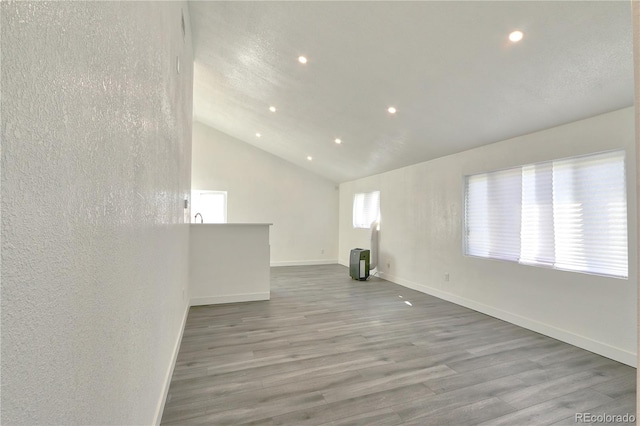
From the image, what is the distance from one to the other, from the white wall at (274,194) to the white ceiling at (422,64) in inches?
99.9

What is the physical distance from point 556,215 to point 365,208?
4.24m

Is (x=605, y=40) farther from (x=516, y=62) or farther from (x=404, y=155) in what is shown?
(x=404, y=155)

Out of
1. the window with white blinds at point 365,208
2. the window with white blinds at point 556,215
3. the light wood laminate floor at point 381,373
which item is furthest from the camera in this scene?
the window with white blinds at point 365,208

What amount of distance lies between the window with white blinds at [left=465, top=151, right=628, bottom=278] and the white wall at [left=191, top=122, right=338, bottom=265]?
14.7ft

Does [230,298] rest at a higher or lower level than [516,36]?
lower

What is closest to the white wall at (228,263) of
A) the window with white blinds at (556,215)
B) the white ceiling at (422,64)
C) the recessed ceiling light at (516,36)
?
the white ceiling at (422,64)

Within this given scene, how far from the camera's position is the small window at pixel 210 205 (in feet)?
22.9

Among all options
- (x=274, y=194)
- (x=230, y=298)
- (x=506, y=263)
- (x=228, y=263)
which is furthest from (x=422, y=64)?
(x=274, y=194)

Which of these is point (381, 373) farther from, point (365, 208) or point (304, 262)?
point (304, 262)

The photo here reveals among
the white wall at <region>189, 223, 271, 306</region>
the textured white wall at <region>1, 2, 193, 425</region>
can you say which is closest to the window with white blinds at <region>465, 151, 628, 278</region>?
the white wall at <region>189, 223, 271, 306</region>

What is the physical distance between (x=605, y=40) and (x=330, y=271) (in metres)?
5.83

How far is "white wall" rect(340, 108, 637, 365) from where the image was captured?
2598mm

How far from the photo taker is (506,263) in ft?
11.9

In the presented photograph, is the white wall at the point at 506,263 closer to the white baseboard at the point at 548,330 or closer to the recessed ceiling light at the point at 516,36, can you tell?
the white baseboard at the point at 548,330
